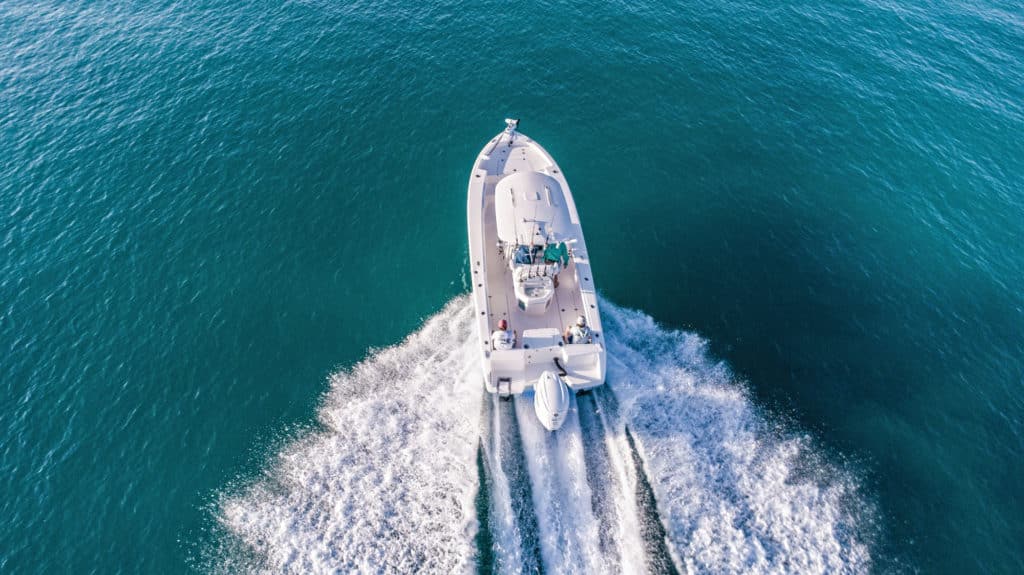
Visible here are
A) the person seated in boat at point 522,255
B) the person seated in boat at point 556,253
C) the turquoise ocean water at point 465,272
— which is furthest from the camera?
the person seated in boat at point 522,255

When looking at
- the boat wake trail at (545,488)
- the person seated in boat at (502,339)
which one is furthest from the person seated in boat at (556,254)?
the boat wake trail at (545,488)

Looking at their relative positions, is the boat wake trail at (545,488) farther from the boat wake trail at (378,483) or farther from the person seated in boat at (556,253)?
the person seated in boat at (556,253)

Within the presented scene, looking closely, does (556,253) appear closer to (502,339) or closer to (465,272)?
(502,339)

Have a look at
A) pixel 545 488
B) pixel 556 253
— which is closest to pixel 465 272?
pixel 556 253

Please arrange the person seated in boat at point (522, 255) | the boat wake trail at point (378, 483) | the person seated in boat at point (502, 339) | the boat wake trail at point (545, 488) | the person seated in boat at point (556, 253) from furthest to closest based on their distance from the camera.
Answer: the person seated in boat at point (522, 255) < the person seated in boat at point (556, 253) < the person seated in boat at point (502, 339) < the boat wake trail at point (378, 483) < the boat wake trail at point (545, 488)

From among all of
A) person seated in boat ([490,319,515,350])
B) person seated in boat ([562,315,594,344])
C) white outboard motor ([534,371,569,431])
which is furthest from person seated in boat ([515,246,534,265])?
white outboard motor ([534,371,569,431])

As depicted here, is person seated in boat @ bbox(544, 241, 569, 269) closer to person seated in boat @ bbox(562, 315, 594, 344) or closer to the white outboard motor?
person seated in boat @ bbox(562, 315, 594, 344)
